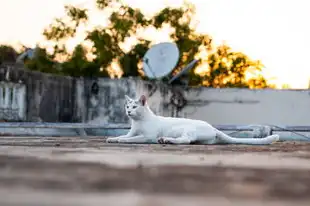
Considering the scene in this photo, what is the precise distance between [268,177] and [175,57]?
1349cm

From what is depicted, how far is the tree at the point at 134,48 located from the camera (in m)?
Answer: 22.9

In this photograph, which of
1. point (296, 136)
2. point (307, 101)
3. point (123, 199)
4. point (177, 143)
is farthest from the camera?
point (307, 101)

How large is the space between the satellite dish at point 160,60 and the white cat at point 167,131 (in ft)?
32.7

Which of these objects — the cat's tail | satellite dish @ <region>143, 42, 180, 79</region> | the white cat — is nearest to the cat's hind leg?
the white cat

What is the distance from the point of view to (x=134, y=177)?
1980 mm

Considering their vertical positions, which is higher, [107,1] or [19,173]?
[107,1]

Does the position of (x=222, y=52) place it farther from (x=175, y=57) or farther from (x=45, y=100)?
(x=45, y=100)

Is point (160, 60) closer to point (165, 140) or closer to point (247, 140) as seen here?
point (247, 140)

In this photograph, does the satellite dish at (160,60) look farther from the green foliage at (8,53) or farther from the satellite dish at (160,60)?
the green foliage at (8,53)

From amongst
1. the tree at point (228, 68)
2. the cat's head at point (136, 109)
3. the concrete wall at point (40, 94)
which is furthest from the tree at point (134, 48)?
the cat's head at point (136, 109)

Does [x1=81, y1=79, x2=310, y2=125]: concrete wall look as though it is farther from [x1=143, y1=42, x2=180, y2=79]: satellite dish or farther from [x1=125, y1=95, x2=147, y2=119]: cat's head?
[x1=125, y1=95, x2=147, y2=119]: cat's head

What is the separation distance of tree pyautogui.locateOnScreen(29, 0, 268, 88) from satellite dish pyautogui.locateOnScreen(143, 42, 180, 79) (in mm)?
5865

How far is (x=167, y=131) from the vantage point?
5270 millimetres

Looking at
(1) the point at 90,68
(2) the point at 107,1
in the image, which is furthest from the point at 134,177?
(2) the point at 107,1
